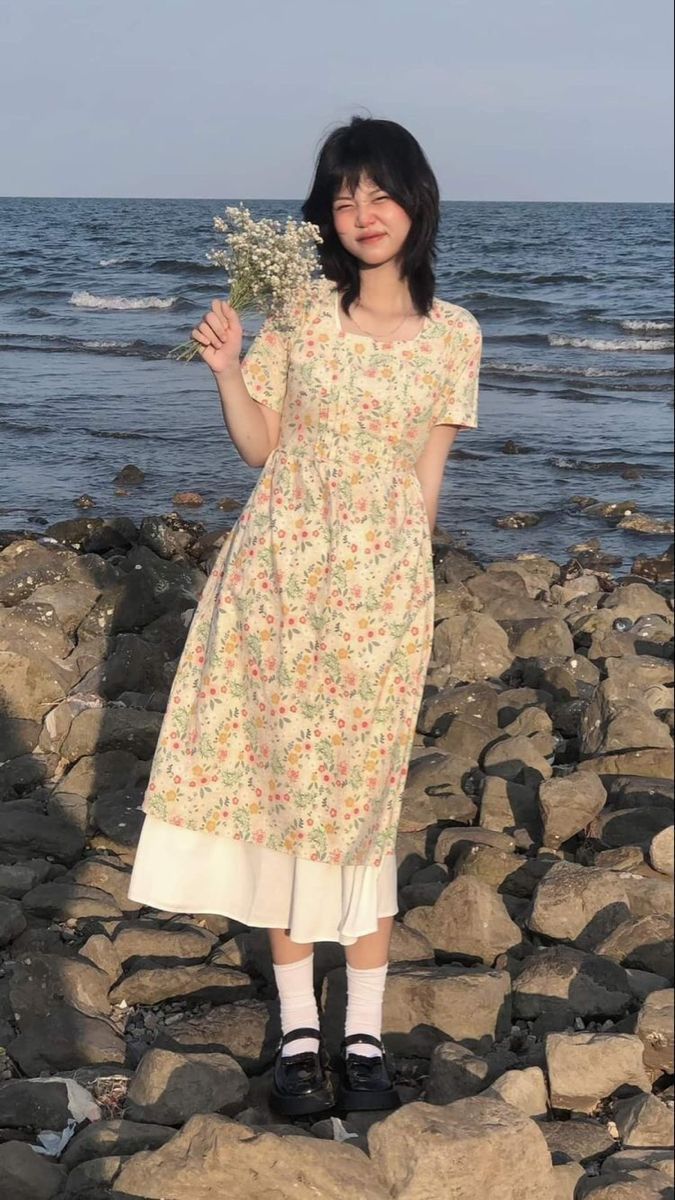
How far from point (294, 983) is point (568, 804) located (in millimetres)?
1182

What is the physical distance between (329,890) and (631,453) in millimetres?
9530

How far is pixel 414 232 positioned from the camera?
298 centimetres

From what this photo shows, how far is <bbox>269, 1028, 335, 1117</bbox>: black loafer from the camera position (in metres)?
3.00

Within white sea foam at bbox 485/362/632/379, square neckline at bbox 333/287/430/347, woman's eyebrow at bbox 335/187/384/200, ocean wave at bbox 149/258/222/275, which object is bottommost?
white sea foam at bbox 485/362/632/379

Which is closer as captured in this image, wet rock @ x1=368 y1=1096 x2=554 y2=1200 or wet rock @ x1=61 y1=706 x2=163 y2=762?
wet rock @ x1=368 y1=1096 x2=554 y2=1200

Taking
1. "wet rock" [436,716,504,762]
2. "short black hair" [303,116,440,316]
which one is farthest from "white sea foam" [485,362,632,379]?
"short black hair" [303,116,440,316]

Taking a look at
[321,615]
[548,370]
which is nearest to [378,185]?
[321,615]

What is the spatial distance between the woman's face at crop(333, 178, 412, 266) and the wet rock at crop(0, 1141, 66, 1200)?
181 cm

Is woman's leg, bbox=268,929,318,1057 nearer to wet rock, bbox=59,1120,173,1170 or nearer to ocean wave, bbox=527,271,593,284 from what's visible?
wet rock, bbox=59,1120,173,1170

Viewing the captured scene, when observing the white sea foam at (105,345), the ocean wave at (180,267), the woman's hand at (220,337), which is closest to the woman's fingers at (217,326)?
the woman's hand at (220,337)

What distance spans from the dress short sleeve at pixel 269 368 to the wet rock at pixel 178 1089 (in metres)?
1.33

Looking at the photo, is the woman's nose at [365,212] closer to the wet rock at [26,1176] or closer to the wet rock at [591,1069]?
the wet rock at [591,1069]

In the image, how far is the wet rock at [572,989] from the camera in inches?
128

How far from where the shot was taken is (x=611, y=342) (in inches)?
711
